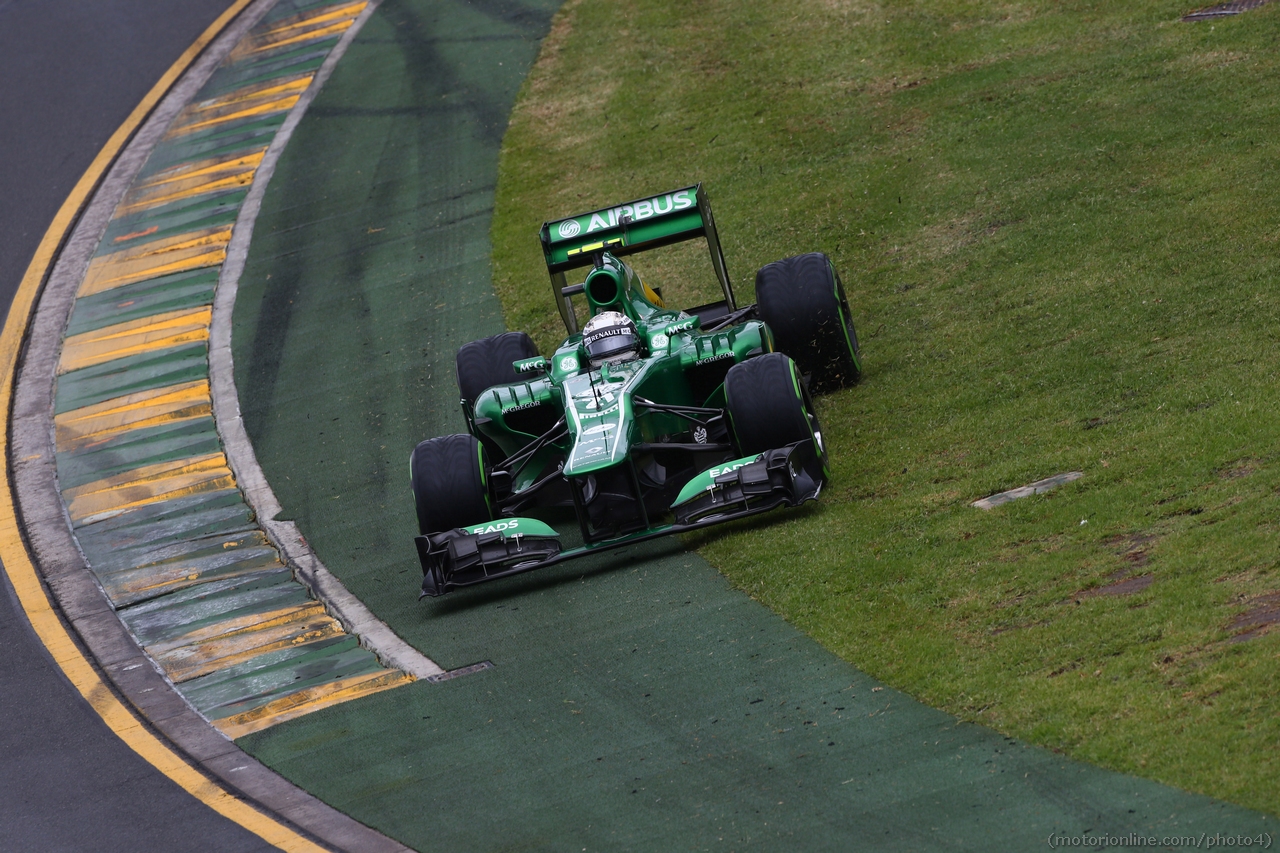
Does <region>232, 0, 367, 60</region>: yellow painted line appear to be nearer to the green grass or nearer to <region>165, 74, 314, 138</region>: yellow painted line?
<region>165, 74, 314, 138</region>: yellow painted line

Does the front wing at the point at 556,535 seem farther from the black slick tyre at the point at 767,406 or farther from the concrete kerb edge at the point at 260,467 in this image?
the concrete kerb edge at the point at 260,467

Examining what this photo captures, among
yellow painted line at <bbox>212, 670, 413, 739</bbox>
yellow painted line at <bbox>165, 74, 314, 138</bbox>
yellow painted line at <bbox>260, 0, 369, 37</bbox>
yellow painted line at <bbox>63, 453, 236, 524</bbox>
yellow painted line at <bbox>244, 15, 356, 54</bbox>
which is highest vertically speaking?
yellow painted line at <bbox>260, 0, 369, 37</bbox>

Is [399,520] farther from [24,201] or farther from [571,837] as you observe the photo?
[24,201]

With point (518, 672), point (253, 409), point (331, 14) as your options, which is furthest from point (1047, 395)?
point (331, 14)

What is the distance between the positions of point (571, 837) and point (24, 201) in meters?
19.7

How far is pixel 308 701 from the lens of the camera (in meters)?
11.0

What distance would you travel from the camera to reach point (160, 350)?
63.7ft

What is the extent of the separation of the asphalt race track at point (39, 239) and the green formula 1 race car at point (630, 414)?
2749 mm

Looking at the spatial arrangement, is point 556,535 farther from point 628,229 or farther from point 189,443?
point 189,443

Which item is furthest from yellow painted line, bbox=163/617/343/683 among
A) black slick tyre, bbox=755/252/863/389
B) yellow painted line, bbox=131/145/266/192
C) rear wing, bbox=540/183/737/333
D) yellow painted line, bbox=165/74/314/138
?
yellow painted line, bbox=165/74/314/138

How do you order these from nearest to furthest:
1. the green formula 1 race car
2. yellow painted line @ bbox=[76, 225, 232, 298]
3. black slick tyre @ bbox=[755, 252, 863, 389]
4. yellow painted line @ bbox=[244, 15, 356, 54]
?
the green formula 1 race car
black slick tyre @ bbox=[755, 252, 863, 389]
yellow painted line @ bbox=[76, 225, 232, 298]
yellow painted line @ bbox=[244, 15, 356, 54]

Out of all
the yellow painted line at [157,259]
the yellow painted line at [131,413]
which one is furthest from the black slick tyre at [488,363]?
the yellow painted line at [157,259]

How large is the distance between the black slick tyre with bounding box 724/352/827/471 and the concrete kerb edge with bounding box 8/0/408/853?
14.8ft

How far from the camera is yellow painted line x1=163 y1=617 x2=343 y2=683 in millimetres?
11969
